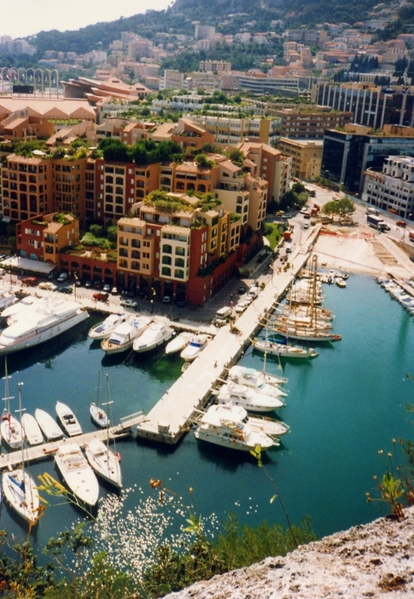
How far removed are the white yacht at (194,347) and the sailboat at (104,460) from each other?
312 inches

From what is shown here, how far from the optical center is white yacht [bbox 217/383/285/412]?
26.6 meters

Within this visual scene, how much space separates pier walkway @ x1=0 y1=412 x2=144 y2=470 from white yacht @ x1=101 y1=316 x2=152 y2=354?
20.0 feet

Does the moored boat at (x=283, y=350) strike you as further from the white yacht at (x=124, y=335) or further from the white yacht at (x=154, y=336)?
the white yacht at (x=124, y=335)

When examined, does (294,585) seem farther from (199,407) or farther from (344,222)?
(344,222)

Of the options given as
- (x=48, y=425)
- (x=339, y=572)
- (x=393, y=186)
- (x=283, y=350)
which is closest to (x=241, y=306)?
(x=283, y=350)

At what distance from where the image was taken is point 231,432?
2411 centimetres

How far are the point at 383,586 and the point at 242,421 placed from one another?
19453mm

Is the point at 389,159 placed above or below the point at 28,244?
above

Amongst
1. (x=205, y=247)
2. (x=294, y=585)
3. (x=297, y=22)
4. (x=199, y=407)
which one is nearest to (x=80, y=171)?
(x=205, y=247)

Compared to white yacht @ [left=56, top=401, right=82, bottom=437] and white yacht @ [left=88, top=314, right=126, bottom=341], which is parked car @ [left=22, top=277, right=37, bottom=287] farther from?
white yacht @ [left=56, top=401, right=82, bottom=437]

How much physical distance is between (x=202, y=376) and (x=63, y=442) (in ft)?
25.1

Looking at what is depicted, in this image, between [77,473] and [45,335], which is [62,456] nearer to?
[77,473]

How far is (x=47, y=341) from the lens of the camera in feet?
107

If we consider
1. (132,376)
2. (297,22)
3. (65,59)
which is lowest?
(132,376)
